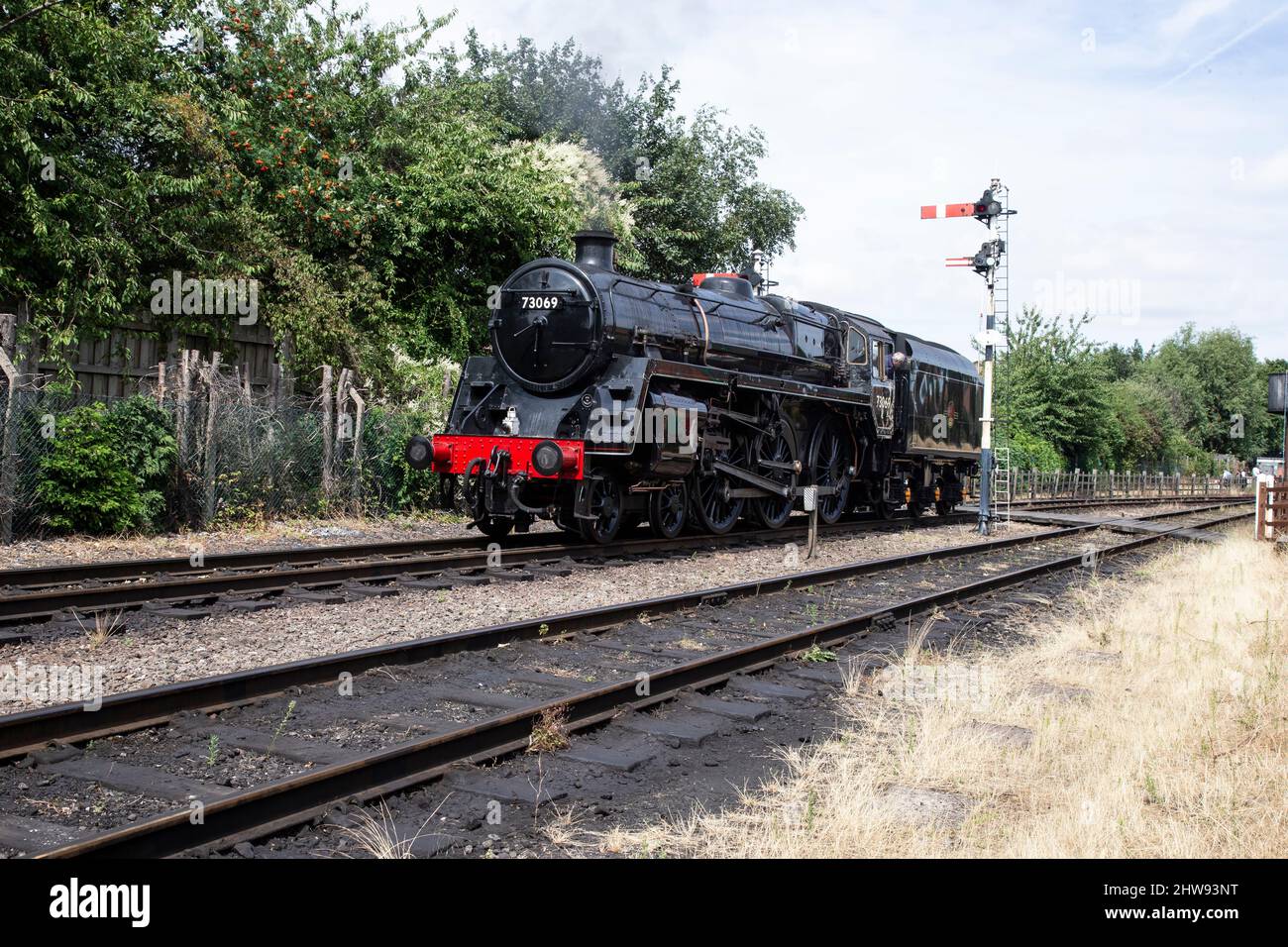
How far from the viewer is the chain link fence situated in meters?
10.8

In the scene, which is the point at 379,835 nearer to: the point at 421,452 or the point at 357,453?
the point at 421,452

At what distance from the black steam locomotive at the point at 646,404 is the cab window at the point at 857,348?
0.08 feet

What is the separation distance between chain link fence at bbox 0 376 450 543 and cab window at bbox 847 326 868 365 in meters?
6.90

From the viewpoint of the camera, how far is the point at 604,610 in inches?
306

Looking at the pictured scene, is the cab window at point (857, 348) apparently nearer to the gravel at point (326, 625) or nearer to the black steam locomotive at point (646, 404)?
the black steam locomotive at point (646, 404)

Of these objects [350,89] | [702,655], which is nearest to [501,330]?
[702,655]

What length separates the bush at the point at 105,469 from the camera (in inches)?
428

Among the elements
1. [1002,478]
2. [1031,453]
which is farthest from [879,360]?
[1031,453]

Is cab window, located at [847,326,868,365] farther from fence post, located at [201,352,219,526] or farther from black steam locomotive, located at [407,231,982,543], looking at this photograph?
fence post, located at [201,352,219,526]

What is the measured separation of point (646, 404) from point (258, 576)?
16.5 ft

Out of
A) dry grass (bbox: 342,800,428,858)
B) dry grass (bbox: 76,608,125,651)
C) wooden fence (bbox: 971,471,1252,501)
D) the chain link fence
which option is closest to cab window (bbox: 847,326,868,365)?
the chain link fence

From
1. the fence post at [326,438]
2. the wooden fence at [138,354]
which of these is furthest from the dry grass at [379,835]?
the fence post at [326,438]

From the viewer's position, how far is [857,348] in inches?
680

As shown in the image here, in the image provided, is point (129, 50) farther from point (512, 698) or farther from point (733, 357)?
point (512, 698)
